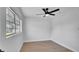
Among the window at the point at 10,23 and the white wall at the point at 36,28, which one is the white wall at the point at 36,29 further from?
the window at the point at 10,23

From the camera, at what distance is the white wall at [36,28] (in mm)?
5759

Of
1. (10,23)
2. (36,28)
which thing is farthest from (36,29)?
(10,23)

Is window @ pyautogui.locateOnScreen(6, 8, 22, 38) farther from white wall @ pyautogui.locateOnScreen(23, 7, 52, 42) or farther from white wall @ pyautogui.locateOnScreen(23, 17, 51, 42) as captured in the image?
white wall @ pyautogui.locateOnScreen(23, 17, 51, 42)

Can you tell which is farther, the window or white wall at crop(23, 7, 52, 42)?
white wall at crop(23, 7, 52, 42)

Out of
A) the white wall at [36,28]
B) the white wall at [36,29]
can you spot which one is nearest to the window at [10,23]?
the white wall at [36,28]

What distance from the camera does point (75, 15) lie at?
324 cm

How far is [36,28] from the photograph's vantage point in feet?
19.8

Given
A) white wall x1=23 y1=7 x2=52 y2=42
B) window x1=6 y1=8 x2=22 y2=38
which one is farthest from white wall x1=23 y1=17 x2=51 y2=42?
window x1=6 y1=8 x2=22 y2=38

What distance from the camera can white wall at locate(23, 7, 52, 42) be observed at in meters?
5.76
